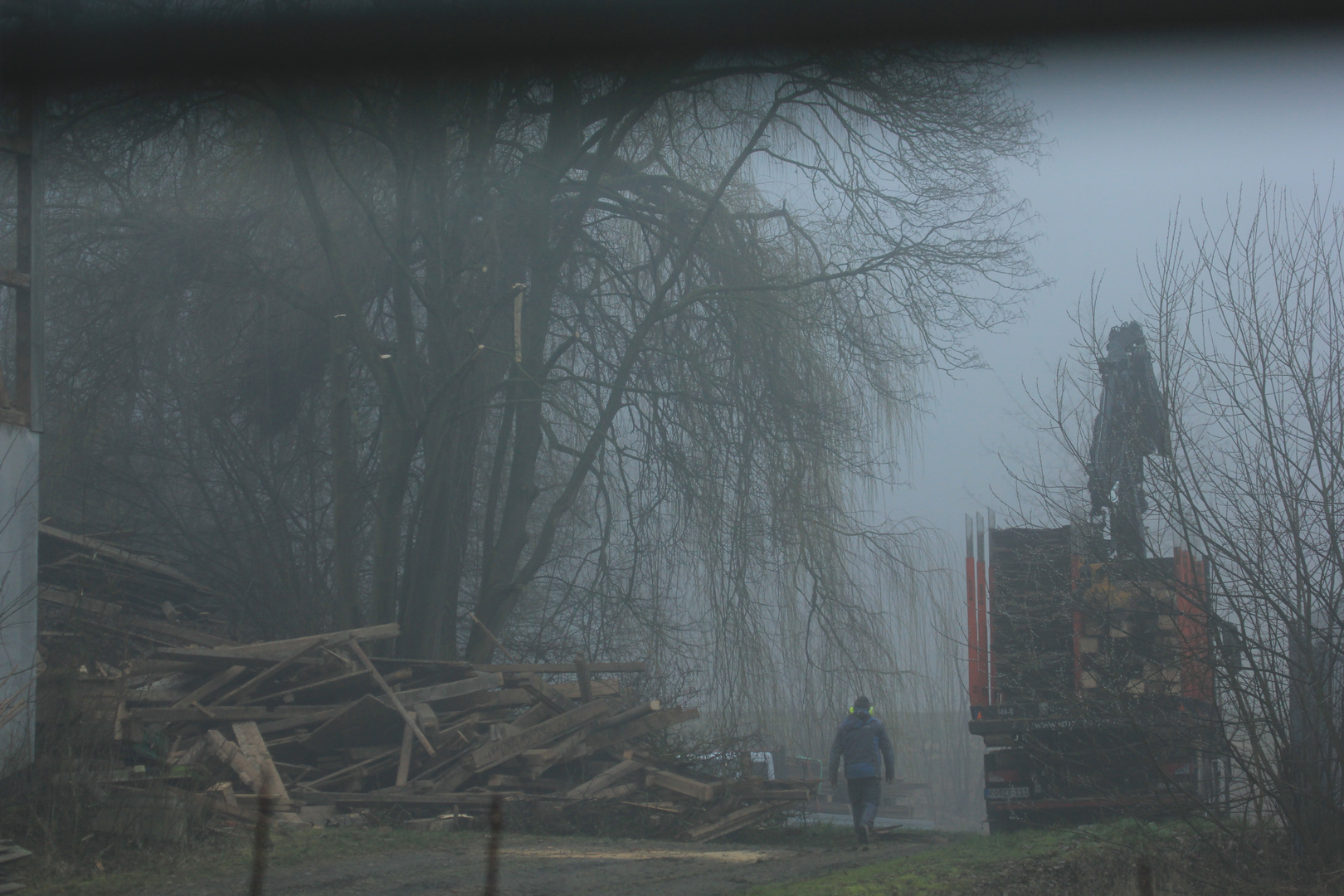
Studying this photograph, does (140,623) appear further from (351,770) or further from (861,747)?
(861,747)

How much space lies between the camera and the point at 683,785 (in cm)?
1070

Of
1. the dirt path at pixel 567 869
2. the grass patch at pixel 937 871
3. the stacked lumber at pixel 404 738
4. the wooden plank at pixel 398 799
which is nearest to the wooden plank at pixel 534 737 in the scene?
the stacked lumber at pixel 404 738

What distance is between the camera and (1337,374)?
6660 mm

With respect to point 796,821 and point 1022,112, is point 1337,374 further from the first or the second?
point 796,821

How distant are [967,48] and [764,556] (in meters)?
6.19

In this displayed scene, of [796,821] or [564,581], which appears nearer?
[796,821]

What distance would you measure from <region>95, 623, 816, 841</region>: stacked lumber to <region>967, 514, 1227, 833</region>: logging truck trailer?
7.05 ft

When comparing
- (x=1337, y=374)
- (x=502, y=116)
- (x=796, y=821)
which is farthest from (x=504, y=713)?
(x=1337, y=374)

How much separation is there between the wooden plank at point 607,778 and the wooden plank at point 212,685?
11.1ft

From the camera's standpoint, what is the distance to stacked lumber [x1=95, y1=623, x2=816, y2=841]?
9859 millimetres

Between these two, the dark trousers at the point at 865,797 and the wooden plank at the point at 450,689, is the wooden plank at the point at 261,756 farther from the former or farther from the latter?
the dark trousers at the point at 865,797

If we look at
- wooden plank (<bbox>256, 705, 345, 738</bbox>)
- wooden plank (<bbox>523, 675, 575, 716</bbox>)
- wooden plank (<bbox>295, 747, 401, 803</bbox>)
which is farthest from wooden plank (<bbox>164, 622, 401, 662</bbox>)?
wooden plank (<bbox>523, 675, 575, 716</bbox>)

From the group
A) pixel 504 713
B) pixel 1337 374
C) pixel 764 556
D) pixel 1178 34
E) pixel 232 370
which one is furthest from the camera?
pixel 232 370

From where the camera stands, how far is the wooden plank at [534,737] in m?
10.3
